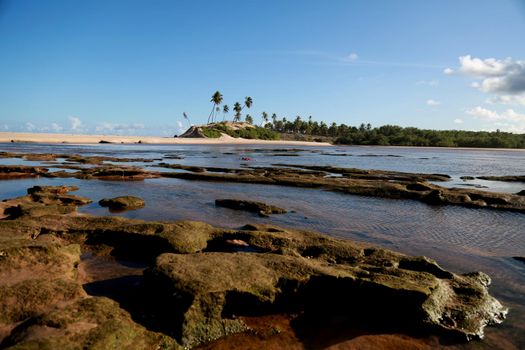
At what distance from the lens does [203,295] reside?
238 inches

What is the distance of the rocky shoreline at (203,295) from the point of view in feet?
17.9

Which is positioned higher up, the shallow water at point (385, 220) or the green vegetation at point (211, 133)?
the green vegetation at point (211, 133)

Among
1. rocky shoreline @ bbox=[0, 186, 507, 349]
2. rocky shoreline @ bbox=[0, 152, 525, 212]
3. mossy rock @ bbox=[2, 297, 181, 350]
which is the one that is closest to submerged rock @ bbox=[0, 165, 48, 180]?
rocky shoreline @ bbox=[0, 152, 525, 212]

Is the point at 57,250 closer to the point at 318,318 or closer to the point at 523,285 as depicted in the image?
the point at 318,318

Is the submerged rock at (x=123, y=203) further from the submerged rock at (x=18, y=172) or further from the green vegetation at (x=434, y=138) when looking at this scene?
the green vegetation at (x=434, y=138)

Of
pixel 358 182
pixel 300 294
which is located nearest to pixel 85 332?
pixel 300 294

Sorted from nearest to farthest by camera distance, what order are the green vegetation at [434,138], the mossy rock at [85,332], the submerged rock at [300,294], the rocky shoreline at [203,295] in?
the mossy rock at [85,332], the rocky shoreline at [203,295], the submerged rock at [300,294], the green vegetation at [434,138]

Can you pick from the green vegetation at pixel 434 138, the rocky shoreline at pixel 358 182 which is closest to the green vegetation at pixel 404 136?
the green vegetation at pixel 434 138

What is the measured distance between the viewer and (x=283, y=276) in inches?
274

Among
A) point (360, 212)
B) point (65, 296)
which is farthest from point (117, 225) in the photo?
point (360, 212)

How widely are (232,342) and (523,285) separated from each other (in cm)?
745

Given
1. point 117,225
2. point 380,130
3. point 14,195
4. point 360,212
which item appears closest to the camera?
point 117,225

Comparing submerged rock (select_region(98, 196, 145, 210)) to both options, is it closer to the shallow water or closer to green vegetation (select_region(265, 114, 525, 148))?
the shallow water

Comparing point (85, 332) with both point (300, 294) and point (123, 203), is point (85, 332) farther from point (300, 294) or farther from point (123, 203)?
point (123, 203)
